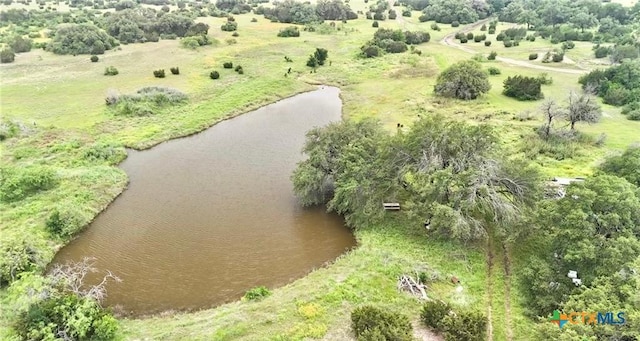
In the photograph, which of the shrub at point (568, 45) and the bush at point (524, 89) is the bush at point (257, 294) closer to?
the bush at point (524, 89)

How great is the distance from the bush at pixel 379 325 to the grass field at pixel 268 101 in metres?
0.78

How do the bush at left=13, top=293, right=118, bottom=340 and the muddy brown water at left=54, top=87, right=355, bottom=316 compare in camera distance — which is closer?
the bush at left=13, top=293, right=118, bottom=340

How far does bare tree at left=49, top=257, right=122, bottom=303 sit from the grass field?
2.00m

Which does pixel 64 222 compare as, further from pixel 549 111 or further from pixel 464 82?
pixel 464 82

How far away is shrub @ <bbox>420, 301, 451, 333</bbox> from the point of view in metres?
18.1

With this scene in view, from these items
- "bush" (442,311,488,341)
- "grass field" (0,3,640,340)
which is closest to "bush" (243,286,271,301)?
"grass field" (0,3,640,340)

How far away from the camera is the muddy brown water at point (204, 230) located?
22.2m

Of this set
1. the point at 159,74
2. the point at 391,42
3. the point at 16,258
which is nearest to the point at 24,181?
the point at 16,258

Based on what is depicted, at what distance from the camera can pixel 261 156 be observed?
34906mm

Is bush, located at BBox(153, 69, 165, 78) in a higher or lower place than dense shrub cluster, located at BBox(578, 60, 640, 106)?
higher

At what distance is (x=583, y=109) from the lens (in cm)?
3584

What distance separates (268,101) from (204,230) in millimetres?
24147

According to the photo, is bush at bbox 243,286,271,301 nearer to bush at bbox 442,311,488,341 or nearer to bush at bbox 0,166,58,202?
bush at bbox 442,311,488,341

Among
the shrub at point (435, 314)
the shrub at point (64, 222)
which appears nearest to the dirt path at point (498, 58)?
the shrub at point (435, 314)
